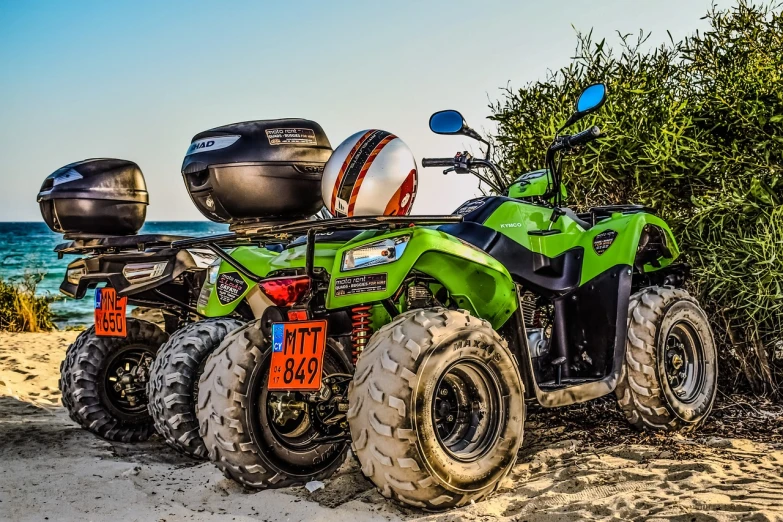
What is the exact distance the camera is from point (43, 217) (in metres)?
5.46

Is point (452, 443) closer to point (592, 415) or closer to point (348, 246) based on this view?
point (348, 246)

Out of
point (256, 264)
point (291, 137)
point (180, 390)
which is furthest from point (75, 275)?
point (291, 137)

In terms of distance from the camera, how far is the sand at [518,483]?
125 inches

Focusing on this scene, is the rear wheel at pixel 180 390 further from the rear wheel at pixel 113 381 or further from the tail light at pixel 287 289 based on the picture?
the tail light at pixel 287 289

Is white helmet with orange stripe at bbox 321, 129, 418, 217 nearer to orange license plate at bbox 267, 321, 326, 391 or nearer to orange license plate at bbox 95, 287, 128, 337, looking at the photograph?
orange license plate at bbox 267, 321, 326, 391

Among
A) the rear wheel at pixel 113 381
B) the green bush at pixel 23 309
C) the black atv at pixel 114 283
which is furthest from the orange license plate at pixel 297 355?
the green bush at pixel 23 309

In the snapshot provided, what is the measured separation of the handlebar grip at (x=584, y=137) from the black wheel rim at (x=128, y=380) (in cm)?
295

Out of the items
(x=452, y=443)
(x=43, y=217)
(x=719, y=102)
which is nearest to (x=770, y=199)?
(x=719, y=102)

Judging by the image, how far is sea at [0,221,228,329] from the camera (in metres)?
15.7

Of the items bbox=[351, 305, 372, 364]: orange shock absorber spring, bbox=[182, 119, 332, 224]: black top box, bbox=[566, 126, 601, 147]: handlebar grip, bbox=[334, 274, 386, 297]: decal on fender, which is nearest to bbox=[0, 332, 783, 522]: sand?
bbox=[351, 305, 372, 364]: orange shock absorber spring

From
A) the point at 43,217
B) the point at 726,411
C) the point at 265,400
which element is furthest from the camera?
the point at 43,217

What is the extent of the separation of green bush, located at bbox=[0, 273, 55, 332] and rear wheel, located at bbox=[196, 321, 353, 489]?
8232mm

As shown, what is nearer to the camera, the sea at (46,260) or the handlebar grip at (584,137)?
the handlebar grip at (584,137)

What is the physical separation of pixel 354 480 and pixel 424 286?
98 centimetres
